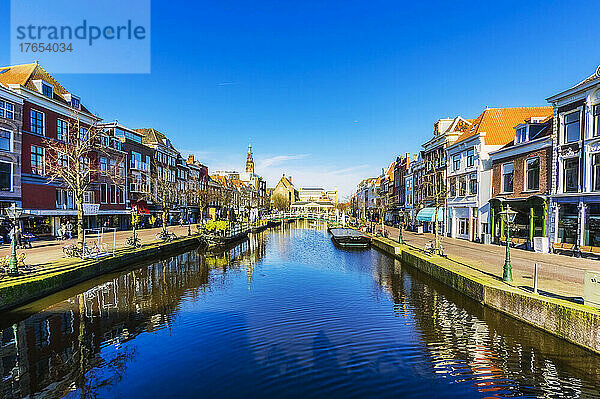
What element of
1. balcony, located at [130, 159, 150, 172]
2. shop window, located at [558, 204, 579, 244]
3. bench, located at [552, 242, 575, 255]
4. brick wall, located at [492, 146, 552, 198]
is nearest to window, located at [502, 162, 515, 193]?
brick wall, located at [492, 146, 552, 198]

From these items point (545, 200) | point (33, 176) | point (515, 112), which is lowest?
point (545, 200)

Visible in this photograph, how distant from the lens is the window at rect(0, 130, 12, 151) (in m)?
29.6

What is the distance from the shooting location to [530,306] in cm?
1243

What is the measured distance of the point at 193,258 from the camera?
3050cm

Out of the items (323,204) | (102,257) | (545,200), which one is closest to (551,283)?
(545,200)

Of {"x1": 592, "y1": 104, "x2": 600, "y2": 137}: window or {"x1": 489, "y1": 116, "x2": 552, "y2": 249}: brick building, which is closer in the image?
{"x1": 592, "y1": 104, "x2": 600, "y2": 137}: window

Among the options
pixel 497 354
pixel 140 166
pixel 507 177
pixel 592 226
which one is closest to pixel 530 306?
pixel 497 354

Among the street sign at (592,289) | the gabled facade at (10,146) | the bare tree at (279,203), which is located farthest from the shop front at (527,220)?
the bare tree at (279,203)

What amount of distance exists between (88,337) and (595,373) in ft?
50.7

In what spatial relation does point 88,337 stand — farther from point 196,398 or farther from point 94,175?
point 94,175

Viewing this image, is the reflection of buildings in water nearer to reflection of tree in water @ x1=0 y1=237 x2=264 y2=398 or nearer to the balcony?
reflection of tree in water @ x1=0 y1=237 x2=264 y2=398

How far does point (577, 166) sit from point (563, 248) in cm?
567

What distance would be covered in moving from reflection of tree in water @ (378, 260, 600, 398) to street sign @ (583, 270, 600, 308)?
1534 mm

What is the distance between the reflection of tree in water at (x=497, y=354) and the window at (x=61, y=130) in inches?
1493
